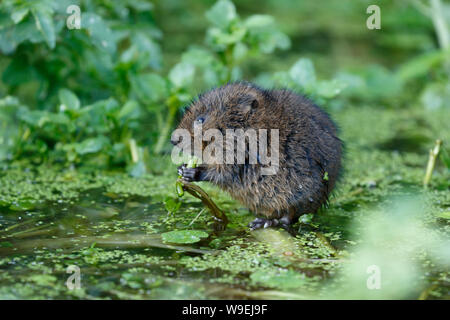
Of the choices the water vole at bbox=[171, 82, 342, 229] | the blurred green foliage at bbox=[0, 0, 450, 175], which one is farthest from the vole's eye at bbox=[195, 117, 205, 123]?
the blurred green foliage at bbox=[0, 0, 450, 175]

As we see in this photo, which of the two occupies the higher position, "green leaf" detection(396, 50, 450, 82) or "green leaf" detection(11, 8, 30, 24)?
"green leaf" detection(11, 8, 30, 24)

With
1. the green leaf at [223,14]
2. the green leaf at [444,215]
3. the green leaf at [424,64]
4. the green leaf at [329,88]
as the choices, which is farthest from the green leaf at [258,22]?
the green leaf at [424,64]

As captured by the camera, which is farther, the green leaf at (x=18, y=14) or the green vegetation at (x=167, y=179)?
the green leaf at (x=18, y=14)

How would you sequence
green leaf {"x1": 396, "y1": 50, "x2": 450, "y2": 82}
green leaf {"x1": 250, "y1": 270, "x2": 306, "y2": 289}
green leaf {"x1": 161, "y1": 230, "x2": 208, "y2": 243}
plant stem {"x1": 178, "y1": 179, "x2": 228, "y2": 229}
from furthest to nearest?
1. green leaf {"x1": 396, "y1": 50, "x2": 450, "y2": 82}
2. plant stem {"x1": 178, "y1": 179, "x2": 228, "y2": 229}
3. green leaf {"x1": 161, "y1": 230, "x2": 208, "y2": 243}
4. green leaf {"x1": 250, "y1": 270, "x2": 306, "y2": 289}

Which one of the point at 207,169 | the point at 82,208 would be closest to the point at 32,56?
the point at 82,208

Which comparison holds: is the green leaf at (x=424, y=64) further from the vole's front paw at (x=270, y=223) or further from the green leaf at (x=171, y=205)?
the green leaf at (x=171, y=205)

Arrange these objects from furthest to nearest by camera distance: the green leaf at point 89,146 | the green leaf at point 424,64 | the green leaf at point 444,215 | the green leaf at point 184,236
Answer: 1. the green leaf at point 424,64
2. the green leaf at point 89,146
3. the green leaf at point 444,215
4. the green leaf at point 184,236

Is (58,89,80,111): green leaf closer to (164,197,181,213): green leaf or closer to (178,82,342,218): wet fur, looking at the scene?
(178,82,342,218): wet fur

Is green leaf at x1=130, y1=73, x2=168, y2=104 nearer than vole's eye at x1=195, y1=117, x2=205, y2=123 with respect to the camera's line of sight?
No

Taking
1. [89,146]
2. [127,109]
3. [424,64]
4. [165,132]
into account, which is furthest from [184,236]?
[424,64]
